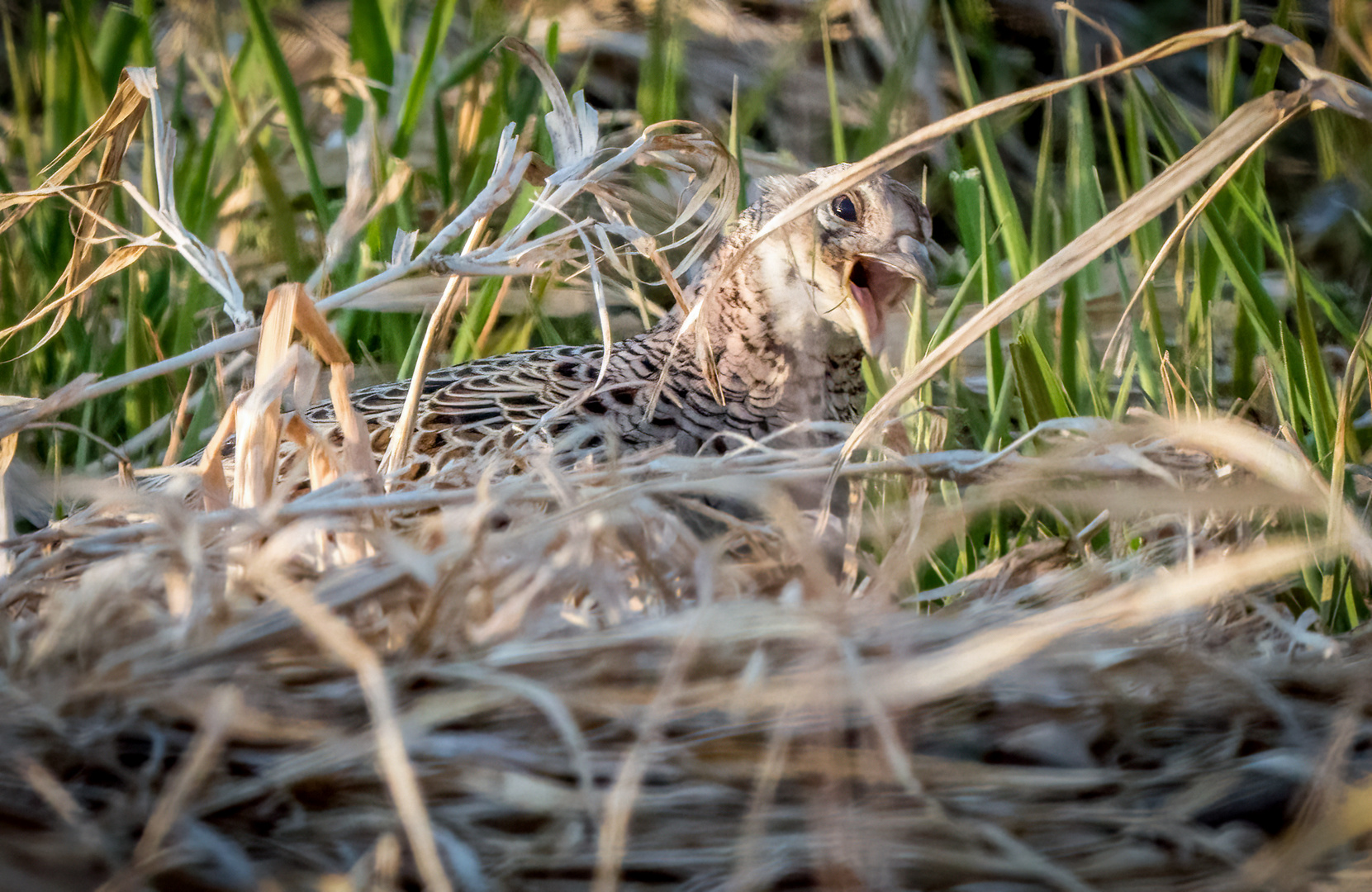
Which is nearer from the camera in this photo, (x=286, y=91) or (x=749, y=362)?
(x=749, y=362)

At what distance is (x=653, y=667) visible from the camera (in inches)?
30.7

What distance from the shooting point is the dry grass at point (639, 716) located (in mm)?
675

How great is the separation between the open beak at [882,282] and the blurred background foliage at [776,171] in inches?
2.9

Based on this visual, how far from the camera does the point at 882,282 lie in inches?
76.2

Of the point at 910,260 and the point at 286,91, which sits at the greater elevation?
the point at 286,91

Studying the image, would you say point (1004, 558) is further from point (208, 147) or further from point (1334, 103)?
point (208, 147)

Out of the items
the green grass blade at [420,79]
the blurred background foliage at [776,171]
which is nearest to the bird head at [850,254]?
the blurred background foliage at [776,171]

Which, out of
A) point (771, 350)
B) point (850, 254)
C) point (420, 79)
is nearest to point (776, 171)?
point (420, 79)

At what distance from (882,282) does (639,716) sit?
1.35m

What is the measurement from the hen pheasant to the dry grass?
749 millimetres

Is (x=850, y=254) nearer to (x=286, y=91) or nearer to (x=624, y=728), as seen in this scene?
(x=624, y=728)

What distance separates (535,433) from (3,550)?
621 millimetres

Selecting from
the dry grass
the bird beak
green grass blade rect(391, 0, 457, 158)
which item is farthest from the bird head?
green grass blade rect(391, 0, 457, 158)

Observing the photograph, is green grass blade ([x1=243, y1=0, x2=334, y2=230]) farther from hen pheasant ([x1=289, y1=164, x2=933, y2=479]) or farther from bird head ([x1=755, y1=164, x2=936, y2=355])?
bird head ([x1=755, y1=164, x2=936, y2=355])
